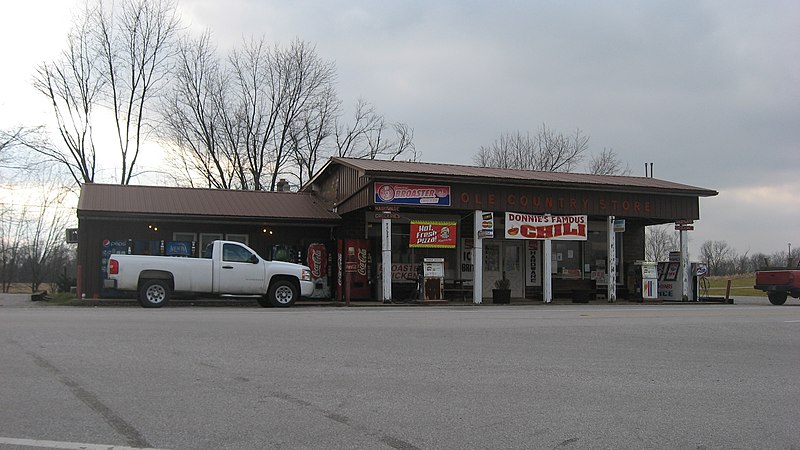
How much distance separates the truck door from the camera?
19844 millimetres

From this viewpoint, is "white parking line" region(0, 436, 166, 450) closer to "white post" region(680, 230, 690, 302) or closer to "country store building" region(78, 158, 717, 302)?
"country store building" region(78, 158, 717, 302)

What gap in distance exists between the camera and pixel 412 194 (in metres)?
23.5

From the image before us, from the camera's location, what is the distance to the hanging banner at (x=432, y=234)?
23797 mm

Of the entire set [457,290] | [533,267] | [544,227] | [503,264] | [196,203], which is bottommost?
[457,290]

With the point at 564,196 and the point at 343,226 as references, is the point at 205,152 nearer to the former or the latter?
the point at 343,226

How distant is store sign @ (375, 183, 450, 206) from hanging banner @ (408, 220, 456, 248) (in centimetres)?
74

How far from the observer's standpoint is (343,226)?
26750 millimetres

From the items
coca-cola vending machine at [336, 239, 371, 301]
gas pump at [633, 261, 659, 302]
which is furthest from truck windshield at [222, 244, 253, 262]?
gas pump at [633, 261, 659, 302]

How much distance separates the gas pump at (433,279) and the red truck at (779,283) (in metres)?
13.8

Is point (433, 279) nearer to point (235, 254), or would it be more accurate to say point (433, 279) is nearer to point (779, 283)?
point (235, 254)

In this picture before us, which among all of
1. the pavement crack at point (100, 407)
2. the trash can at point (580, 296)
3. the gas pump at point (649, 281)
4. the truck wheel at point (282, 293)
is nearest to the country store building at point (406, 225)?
the trash can at point (580, 296)

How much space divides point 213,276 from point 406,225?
9.42 m

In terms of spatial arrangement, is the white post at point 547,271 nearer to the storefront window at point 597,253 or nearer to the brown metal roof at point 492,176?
the brown metal roof at point 492,176

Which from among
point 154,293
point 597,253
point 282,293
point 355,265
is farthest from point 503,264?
point 154,293
